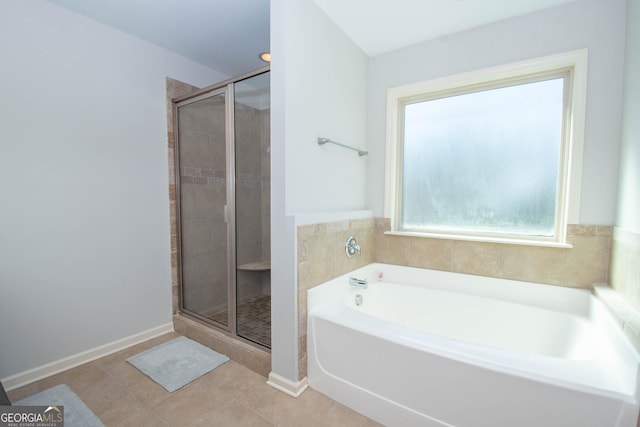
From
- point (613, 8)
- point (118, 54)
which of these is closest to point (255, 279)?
point (118, 54)

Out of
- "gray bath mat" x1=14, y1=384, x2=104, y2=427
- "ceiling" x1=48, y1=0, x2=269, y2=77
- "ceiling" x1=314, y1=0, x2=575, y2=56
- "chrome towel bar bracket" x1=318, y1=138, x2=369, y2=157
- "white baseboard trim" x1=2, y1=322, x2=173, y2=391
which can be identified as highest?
"ceiling" x1=48, y1=0, x2=269, y2=77

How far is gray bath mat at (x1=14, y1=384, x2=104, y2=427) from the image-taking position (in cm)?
144

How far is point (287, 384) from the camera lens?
5.45 feet

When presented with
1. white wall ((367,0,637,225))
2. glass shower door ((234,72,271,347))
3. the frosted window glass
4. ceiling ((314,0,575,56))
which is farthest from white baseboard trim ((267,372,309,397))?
ceiling ((314,0,575,56))

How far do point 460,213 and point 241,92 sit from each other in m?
1.98

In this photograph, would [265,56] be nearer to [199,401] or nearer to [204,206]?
[204,206]

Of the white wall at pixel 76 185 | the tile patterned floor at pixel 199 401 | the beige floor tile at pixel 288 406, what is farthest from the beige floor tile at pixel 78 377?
the beige floor tile at pixel 288 406

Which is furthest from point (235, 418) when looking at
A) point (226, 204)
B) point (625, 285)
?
point (625, 285)

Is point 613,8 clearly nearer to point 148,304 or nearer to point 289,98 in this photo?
point 289,98

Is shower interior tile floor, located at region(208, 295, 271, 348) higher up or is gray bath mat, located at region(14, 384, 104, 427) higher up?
shower interior tile floor, located at region(208, 295, 271, 348)

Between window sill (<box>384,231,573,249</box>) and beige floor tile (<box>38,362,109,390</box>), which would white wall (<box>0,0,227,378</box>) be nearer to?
beige floor tile (<box>38,362,109,390</box>)

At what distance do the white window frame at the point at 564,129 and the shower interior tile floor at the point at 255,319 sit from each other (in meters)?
1.22

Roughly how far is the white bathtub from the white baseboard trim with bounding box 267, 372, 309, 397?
2.3 inches

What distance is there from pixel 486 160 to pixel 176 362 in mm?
2723
